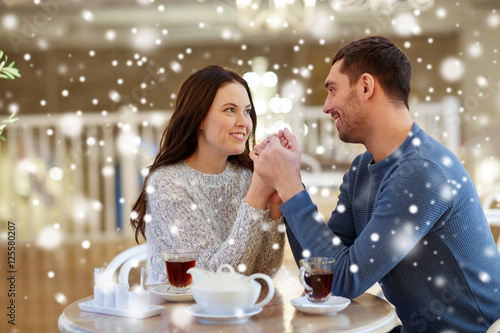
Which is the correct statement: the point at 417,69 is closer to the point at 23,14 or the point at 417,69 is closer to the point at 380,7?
the point at 380,7

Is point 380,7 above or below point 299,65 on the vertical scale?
above

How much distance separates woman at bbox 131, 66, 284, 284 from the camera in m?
1.38

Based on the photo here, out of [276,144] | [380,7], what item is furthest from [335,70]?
[380,7]

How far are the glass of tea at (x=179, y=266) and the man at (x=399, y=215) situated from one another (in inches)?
8.7

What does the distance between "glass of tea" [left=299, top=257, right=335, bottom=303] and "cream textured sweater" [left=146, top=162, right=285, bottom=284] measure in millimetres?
289

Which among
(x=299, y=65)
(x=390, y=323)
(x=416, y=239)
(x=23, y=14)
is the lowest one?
(x=390, y=323)

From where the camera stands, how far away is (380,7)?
5148 mm

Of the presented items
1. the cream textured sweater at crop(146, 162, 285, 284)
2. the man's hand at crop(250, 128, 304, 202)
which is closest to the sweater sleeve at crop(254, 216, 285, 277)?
the cream textured sweater at crop(146, 162, 285, 284)

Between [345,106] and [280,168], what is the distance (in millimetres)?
217

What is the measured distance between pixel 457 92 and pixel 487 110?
349 mm

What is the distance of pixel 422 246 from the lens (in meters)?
1.20

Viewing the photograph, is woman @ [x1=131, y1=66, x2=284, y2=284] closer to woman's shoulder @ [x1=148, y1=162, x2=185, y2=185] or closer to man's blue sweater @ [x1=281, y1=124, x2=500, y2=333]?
woman's shoulder @ [x1=148, y1=162, x2=185, y2=185]

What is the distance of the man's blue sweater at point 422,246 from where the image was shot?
113 cm

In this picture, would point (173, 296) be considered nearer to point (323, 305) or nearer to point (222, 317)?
point (222, 317)
